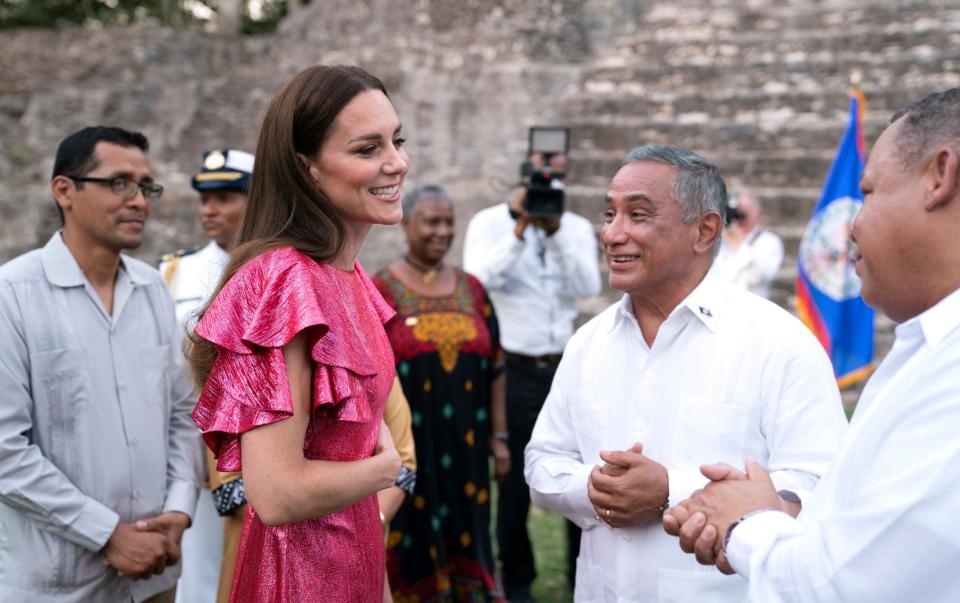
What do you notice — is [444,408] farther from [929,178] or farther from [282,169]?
[929,178]

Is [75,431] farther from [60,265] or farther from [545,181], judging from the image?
[545,181]

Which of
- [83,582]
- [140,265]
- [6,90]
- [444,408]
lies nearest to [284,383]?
[83,582]

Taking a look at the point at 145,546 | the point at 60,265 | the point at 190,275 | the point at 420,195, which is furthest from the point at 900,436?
the point at 420,195

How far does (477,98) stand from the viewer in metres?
11.5

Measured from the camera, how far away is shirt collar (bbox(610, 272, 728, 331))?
2602mm

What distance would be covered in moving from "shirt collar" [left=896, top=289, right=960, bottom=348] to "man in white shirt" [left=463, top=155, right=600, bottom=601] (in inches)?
153

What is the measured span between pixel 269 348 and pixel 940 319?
47.0 inches

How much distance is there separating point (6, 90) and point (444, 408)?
521 inches

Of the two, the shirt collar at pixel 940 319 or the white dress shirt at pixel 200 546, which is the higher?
the shirt collar at pixel 940 319

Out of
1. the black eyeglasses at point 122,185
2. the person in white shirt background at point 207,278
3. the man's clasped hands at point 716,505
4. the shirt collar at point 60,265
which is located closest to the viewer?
the man's clasped hands at point 716,505

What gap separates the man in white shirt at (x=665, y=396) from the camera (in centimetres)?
241

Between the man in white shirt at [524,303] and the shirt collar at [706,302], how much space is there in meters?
2.79

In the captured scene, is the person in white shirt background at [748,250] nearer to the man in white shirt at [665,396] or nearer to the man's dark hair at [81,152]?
the man in white shirt at [665,396]

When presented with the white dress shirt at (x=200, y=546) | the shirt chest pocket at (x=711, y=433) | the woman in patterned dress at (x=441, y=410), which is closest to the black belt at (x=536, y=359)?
the woman in patterned dress at (x=441, y=410)
